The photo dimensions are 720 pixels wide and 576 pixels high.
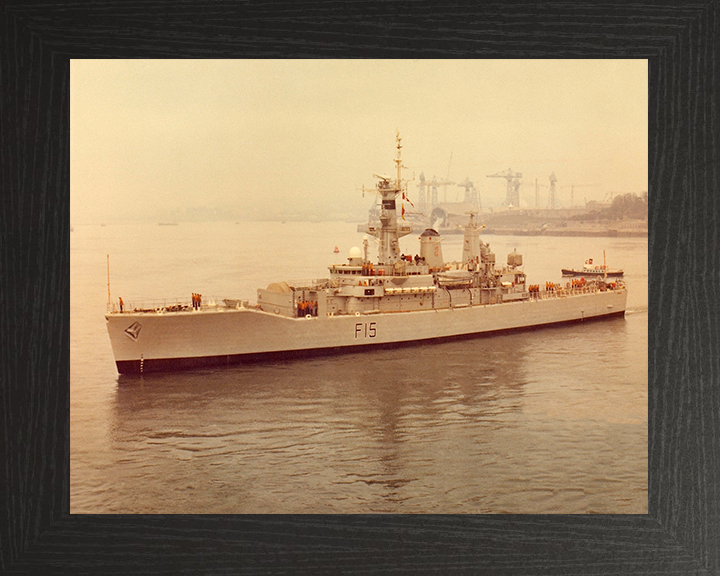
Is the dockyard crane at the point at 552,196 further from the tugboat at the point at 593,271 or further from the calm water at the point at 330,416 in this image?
the tugboat at the point at 593,271

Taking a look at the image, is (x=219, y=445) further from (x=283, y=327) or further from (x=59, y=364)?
(x=283, y=327)

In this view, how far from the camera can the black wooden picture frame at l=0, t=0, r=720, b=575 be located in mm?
4840

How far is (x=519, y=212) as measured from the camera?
5.98 metres

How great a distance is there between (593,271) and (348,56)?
2566 mm

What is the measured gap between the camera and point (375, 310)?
823 cm

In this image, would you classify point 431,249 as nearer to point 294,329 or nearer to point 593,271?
point 294,329

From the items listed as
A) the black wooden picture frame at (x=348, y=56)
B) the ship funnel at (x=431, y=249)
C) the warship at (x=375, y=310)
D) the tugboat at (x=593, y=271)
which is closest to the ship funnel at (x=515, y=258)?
the warship at (x=375, y=310)

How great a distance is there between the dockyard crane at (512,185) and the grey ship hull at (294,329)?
38.7 inches

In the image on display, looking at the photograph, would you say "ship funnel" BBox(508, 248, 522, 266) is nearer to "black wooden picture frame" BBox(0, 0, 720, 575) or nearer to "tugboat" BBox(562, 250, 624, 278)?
"tugboat" BBox(562, 250, 624, 278)

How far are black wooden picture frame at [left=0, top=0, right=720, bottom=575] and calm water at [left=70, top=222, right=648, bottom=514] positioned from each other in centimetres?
16

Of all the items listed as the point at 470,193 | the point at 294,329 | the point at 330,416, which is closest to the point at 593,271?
the point at 470,193

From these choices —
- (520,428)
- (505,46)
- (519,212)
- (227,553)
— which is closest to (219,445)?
(227,553)

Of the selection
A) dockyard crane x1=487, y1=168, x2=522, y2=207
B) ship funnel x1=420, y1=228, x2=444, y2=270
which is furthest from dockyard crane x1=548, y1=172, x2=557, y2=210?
ship funnel x1=420, y1=228, x2=444, y2=270

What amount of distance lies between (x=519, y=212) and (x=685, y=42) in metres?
1.70
